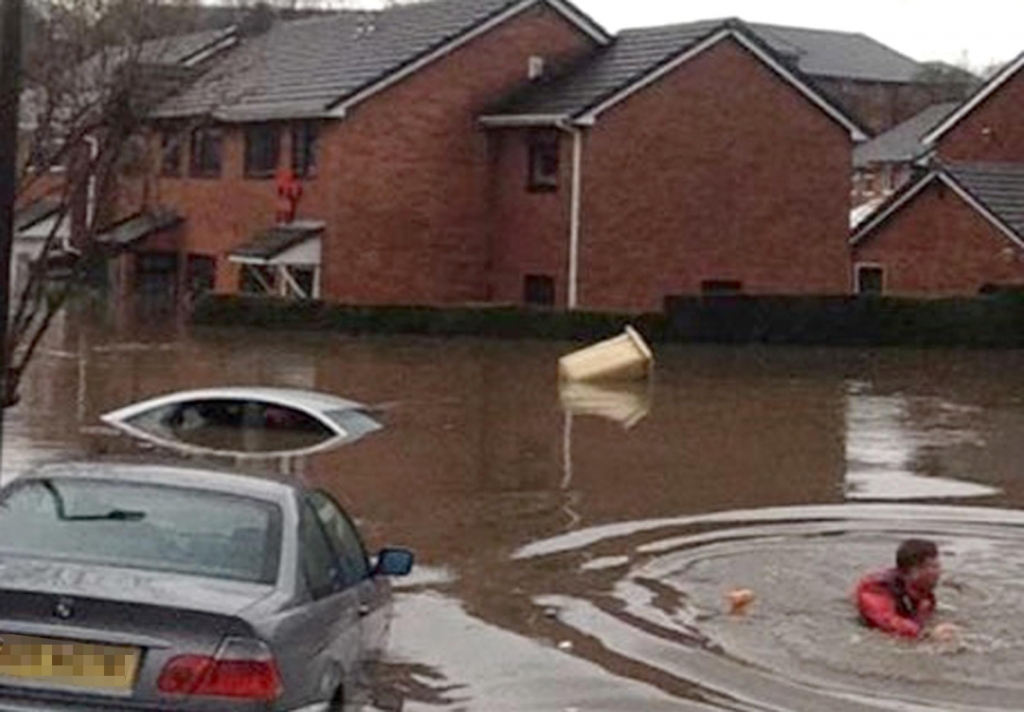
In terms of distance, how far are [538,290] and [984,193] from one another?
10050 mm

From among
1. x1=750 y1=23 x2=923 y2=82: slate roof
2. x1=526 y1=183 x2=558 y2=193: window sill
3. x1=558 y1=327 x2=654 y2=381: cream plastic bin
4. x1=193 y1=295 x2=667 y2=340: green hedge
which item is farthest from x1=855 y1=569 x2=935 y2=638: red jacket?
x1=750 y1=23 x2=923 y2=82: slate roof

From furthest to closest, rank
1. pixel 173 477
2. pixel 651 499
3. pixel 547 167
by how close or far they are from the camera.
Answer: pixel 547 167
pixel 651 499
pixel 173 477

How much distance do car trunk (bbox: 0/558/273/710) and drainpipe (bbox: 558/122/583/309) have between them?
39.5 meters

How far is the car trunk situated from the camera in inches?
323

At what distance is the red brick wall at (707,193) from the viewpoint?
4822 centimetres

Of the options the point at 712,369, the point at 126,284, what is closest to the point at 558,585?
the point at 712,369

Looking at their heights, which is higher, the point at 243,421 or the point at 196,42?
the point at 196,42

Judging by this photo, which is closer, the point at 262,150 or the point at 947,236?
the point at 947,236

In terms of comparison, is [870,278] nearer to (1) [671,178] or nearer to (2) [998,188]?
(2) [998,188]

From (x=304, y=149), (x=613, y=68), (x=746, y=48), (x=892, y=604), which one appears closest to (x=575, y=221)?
(x=613, y=68)

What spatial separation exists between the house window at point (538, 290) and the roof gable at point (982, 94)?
44.1ft

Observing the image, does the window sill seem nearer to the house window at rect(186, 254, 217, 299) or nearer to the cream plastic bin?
the house window at rect(186, 254, 217, 299)

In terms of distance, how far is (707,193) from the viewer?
162ft

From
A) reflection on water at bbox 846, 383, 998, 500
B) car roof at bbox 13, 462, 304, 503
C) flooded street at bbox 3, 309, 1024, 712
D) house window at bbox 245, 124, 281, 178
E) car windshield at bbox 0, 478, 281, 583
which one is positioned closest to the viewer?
car windshield at bbox 0, 478, 281, 583
